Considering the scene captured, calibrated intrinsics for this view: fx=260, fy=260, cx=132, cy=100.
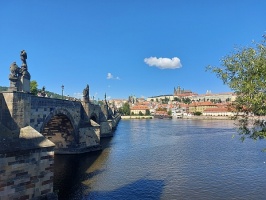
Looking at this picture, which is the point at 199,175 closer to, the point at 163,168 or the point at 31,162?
the point at 163,168

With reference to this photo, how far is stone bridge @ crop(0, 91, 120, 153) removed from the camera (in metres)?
14.7

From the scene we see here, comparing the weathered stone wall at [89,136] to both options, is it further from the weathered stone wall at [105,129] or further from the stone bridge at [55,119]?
the weathered stone wall at [105,129]

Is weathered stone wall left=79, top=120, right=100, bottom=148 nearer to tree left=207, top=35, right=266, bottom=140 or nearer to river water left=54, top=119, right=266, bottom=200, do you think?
river water left=54, top=119, right=266, bottom=200

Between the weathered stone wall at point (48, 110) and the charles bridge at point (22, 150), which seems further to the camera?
the weathered stone wall at point (48, 110)

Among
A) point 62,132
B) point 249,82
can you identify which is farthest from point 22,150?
point 62,132

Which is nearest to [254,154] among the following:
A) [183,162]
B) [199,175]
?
[183,162]

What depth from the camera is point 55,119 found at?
33.4m

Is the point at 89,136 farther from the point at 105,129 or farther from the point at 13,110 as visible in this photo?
the point at 13,110

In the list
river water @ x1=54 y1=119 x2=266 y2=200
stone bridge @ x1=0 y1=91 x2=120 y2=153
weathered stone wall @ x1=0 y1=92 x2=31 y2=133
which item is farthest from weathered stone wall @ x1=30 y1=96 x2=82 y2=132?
weathered stone wall @ x1=0 y1=92 x2=31 y2=133

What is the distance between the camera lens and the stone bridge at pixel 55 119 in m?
14.7

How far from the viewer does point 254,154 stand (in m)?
35.6

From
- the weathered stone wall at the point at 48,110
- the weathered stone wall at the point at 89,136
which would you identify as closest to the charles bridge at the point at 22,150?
the weathered stone wall at the point at 48,110

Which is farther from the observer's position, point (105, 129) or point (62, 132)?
point (105, 129)

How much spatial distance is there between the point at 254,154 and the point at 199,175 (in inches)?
586
